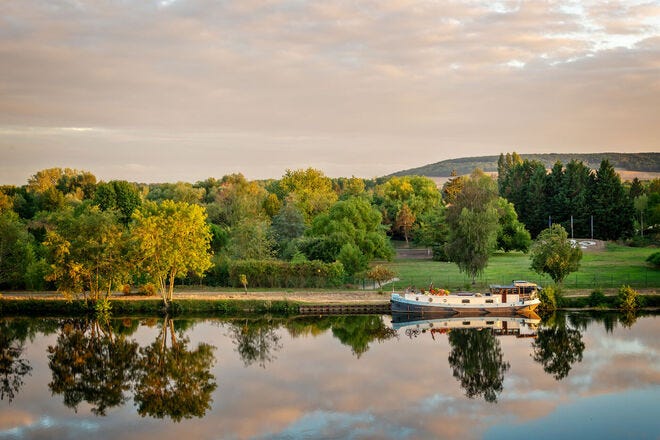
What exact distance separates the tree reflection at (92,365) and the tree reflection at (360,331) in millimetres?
10758

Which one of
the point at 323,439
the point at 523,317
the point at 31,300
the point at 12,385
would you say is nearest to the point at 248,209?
the point at 31,300

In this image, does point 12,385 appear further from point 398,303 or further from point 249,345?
point 398,303

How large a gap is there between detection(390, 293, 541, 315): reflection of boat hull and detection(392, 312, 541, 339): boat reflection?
429 millimetres

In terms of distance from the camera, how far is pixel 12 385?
103ft

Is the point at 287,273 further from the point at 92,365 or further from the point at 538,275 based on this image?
the point at 92,365

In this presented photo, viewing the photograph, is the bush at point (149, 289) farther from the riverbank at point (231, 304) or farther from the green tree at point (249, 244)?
the green tree at point (249, 244)

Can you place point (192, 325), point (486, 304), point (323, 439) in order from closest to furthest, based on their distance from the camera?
point (323, 439)
point (192, 325)
point (486, 304)

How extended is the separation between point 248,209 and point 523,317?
1827 inches

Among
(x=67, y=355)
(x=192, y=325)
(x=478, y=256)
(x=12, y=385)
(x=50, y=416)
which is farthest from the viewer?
(x=478, y=256)

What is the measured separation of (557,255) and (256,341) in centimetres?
2068

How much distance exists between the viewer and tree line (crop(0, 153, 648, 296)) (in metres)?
46.4

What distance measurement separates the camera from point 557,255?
47.1m

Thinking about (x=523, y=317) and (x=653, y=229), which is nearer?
(x=523, y=317)

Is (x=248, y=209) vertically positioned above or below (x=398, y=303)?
above
